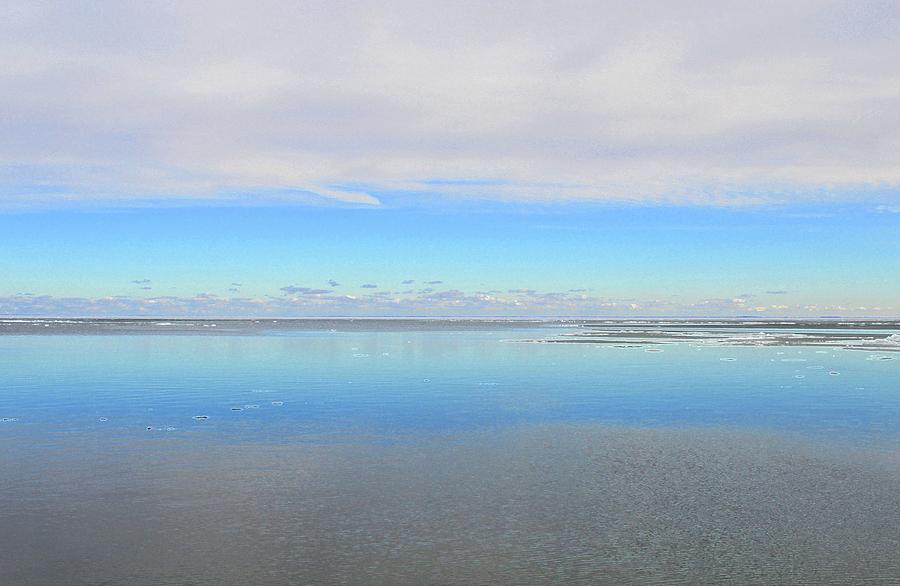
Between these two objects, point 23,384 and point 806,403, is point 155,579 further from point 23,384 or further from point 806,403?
point 23,384

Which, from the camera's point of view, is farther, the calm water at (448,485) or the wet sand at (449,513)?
the calm water at (448,485)

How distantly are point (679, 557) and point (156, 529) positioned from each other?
25.5ft

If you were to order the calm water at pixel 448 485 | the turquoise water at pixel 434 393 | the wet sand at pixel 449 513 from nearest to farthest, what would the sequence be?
the wet sand at pixel 449 513 → the calm water at pixel 448 485 → the turquoise water at pixel 434 393

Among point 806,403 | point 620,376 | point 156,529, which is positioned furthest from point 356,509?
point 620,376

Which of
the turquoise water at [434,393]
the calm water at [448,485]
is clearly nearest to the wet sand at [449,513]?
the calm water at [448,485]

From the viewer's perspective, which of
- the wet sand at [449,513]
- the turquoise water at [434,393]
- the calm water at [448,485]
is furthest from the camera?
the turquoise water at [434,393]

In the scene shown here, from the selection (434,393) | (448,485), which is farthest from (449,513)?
(434,393)

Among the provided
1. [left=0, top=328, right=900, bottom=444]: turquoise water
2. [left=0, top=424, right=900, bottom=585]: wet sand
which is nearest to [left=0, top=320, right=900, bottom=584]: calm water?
[left=0, top=424, right=900, bottom=585]: wet sand

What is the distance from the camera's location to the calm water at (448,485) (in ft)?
32.9

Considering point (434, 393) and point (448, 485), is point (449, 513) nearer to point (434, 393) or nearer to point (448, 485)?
point (448, 485)

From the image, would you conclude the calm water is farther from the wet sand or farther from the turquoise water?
the turquoise water

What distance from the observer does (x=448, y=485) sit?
14.3 m

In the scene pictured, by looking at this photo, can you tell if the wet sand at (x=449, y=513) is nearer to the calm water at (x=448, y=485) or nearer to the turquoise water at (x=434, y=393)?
the calm water at (x=448, y=485)

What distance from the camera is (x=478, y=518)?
12.0 metres
